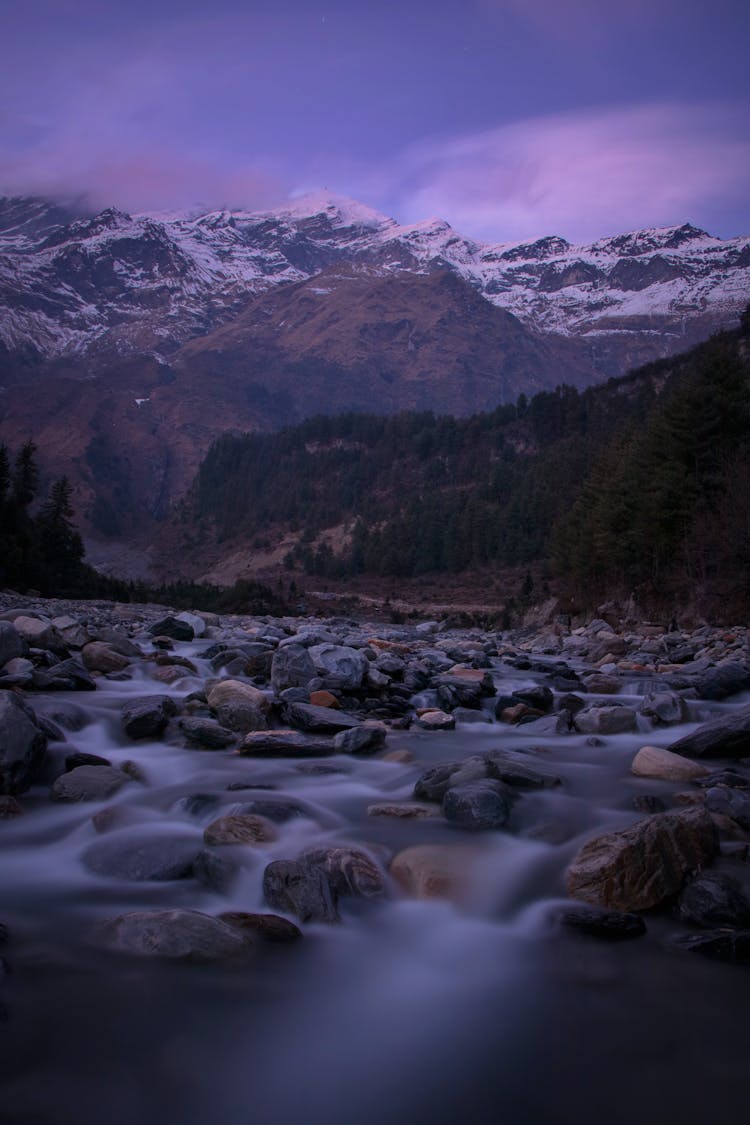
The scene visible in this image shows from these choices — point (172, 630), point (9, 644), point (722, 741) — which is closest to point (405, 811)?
point (722, 741)

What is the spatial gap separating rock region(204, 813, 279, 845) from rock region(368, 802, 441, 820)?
1094 mm

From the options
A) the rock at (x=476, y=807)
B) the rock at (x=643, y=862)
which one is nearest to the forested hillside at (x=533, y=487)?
the rock at (x=476, y=807)

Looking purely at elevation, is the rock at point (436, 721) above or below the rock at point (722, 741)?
below

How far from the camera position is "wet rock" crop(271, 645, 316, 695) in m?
11.7

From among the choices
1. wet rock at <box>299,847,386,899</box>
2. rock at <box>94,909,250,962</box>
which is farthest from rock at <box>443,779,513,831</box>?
rock at <box>94,909,250,962</box>

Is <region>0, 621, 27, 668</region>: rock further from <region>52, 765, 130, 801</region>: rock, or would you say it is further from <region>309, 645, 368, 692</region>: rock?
<region>309, 645, 368, 692</region>: rock

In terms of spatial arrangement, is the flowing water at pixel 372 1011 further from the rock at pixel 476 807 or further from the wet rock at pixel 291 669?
the wet rock at pixel 291 669

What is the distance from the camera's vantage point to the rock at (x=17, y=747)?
267 inches

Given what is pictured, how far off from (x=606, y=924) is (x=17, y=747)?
5.32m

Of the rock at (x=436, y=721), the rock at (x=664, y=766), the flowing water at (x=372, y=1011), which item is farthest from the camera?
the rock at (x=436, y=721)

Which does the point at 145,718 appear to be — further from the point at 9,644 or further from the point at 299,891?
the point at 299,891

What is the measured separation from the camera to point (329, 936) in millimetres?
4844

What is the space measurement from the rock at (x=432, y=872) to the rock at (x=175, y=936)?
4.67ft

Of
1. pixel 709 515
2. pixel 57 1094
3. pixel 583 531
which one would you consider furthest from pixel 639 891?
pixel 583 531
